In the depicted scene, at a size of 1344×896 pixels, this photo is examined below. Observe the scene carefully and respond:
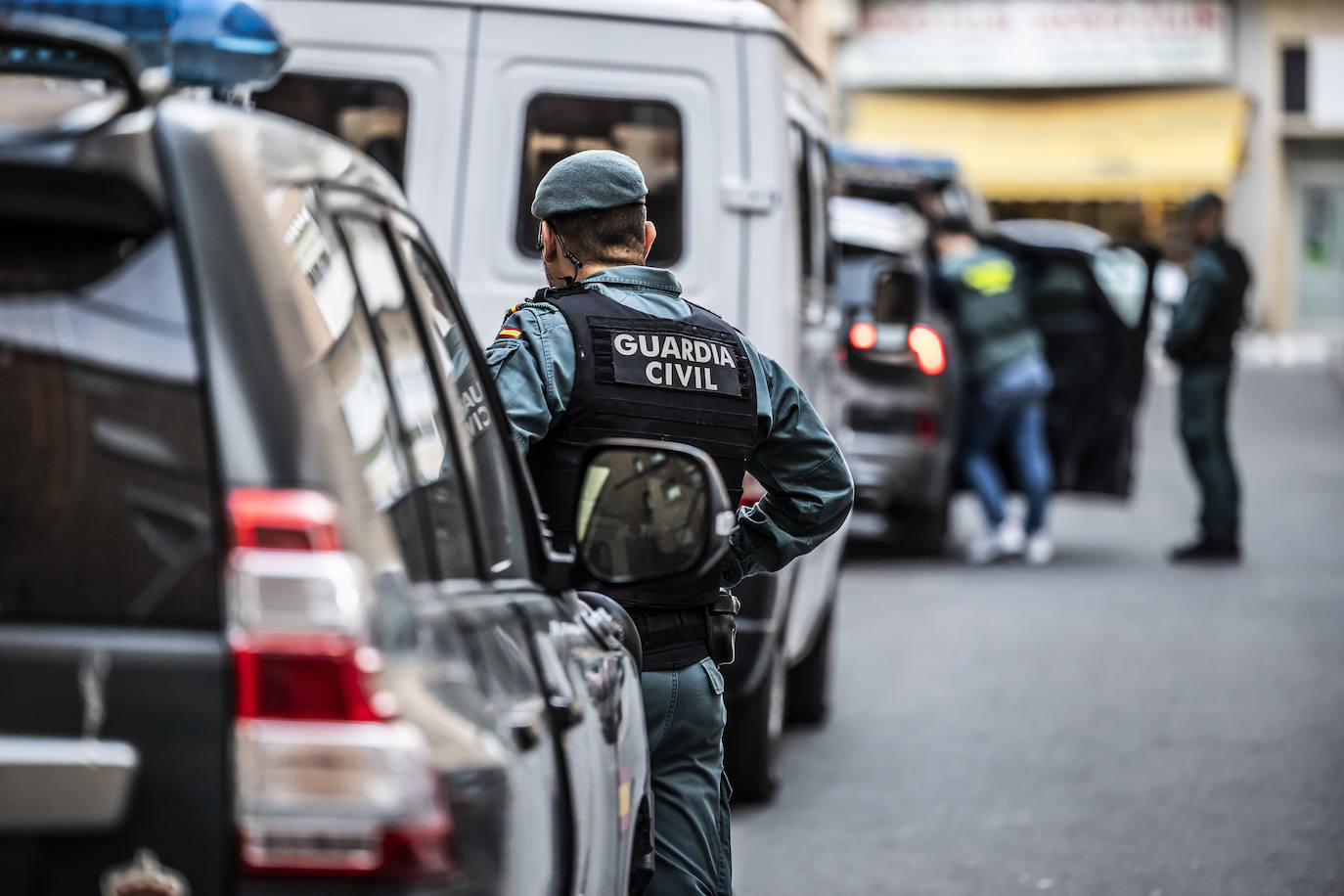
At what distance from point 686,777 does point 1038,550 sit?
30.9 feet

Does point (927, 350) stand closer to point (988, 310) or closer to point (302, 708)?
point (988, 310)

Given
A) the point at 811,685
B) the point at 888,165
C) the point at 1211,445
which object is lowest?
the point at 811,685

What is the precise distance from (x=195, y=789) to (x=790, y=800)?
16.2 feet

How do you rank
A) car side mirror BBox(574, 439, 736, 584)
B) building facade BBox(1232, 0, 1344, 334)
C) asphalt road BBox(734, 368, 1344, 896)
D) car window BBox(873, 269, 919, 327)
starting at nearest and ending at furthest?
car side mirror BBox(574, 439, 736, 584) < asphalt road BBox(734, 368, 1344, 896) < car window BBox(873, 269, 919, 327) < building facade BBox(1232, 0, 1344, 334)

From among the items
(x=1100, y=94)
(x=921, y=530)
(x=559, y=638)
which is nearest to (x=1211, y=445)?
(x=921, y=530)

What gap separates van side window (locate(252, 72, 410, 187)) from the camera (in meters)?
6.23

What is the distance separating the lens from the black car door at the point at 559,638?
2643 mm

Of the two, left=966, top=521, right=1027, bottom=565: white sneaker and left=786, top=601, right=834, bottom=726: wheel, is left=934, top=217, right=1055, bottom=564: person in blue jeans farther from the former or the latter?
left=786, top=601, right=834, bottom=726: wheel

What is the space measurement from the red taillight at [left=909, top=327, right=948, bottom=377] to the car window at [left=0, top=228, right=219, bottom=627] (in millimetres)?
10028

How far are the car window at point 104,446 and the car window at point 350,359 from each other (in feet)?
0.46

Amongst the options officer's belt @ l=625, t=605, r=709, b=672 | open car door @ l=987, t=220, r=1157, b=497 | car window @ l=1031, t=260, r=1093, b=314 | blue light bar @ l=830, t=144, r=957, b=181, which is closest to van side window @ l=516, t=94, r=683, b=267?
officer's belt @ l=625, t=605, r=709, b=672

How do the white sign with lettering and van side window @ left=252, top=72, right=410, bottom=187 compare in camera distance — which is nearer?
van side window @ left=252, top=72, right=410, bottom=187

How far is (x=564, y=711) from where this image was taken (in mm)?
2621

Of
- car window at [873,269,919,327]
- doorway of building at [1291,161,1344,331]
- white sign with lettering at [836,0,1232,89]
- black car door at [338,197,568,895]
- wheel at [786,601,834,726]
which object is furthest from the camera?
doorway of building at [1291,161,1344,331]
